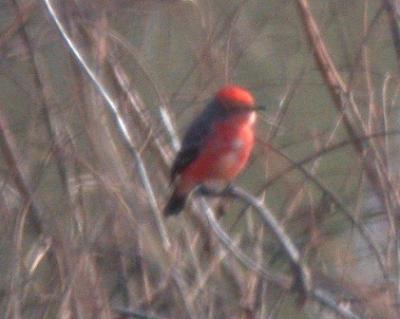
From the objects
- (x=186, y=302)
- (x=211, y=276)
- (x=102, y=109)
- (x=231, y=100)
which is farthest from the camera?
(x=231, y=100)

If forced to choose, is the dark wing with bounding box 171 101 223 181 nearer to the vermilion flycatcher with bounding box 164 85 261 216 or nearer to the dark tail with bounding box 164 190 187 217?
the vermilion flycatcher with bounding box 164 85 261 216

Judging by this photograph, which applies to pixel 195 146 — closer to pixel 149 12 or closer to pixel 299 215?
pixel 149 12

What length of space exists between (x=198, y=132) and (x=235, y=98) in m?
0.35

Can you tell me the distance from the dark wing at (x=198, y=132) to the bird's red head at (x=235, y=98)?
4 cm

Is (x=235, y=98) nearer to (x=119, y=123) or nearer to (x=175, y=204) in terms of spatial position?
(x=175, y=204)

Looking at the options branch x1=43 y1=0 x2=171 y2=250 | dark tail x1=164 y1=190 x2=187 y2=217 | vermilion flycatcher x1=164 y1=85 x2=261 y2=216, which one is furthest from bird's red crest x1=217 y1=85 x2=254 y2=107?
branch x1=43 y1=0 x2=171 y2=250

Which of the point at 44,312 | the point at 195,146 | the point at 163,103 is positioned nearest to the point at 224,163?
the point at 195,146

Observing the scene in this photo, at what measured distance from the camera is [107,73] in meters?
5.14

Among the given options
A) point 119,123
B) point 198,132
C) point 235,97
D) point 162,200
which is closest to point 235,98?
point 235,97

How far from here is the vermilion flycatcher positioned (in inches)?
213

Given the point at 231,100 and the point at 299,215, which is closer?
the point at 299,215

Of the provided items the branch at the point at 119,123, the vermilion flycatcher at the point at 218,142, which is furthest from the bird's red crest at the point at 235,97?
the branch at the point at 119,123

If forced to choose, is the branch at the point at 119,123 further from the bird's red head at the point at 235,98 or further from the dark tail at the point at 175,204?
the bird's red head at the point at 235,98

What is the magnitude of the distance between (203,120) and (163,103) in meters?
1.08
